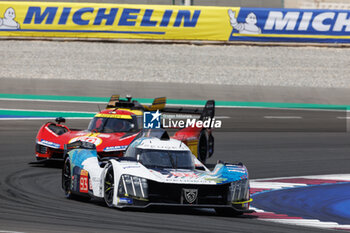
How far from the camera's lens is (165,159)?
11477 millimetres

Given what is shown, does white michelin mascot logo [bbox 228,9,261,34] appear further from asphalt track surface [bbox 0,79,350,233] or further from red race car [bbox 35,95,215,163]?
red race car [bbox 35,95,215,163]

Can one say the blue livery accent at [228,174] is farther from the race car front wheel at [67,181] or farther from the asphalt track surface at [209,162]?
the race car front wheel at [67,181]

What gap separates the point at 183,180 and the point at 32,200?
8.34 ft

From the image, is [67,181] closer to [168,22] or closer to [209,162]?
[209,162]

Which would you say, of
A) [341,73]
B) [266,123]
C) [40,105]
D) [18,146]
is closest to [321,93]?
[341,73]

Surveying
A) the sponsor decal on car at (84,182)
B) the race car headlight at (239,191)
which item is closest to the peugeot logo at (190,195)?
the race car headlight at (239,191)

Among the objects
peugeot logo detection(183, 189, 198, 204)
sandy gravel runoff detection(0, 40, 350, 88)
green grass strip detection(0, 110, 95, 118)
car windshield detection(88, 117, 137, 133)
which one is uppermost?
sandy gravel runoff detection(0, 40, 350, 88)

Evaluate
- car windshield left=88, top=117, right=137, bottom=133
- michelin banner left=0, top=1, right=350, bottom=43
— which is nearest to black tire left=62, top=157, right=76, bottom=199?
car windshield left=88, top=117, right=137, bottom=133

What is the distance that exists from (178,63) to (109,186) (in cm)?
2116

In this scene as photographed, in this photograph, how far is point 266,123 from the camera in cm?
2452

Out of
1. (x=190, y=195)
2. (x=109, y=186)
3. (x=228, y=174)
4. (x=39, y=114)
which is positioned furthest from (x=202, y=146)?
(x=39, y=114)

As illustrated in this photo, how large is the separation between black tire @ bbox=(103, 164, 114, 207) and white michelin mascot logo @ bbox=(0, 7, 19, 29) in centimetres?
2165

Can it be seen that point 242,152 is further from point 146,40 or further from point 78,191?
point 146,40

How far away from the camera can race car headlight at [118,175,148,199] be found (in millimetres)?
10523
